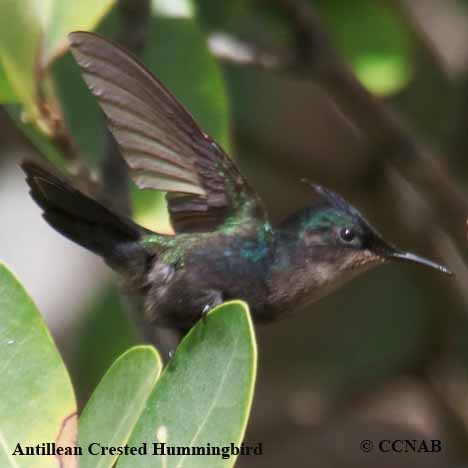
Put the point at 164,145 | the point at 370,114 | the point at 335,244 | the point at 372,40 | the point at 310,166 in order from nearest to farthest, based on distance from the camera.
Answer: the point at 164,145
the point at 335,244
the point at 370,114
the point at 372,40
the point at 310,166

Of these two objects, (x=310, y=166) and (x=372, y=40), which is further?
(x=310, y=166)

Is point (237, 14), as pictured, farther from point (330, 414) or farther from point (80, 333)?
point (330, 414)

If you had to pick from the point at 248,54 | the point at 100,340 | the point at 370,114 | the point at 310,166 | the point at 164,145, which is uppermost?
the point at 164,145

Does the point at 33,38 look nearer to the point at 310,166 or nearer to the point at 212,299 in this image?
the point at 212,299

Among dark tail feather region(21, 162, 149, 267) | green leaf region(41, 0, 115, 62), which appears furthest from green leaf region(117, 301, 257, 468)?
green leaf region(41, 0, 115, 62)

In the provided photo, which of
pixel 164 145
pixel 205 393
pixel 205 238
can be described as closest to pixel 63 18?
pixel 164 145

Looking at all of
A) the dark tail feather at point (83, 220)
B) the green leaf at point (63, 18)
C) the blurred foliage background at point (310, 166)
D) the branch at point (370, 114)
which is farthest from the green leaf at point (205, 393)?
the branch at point (370, 114)

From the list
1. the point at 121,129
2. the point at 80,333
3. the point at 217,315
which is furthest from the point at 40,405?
the point at 80,333
